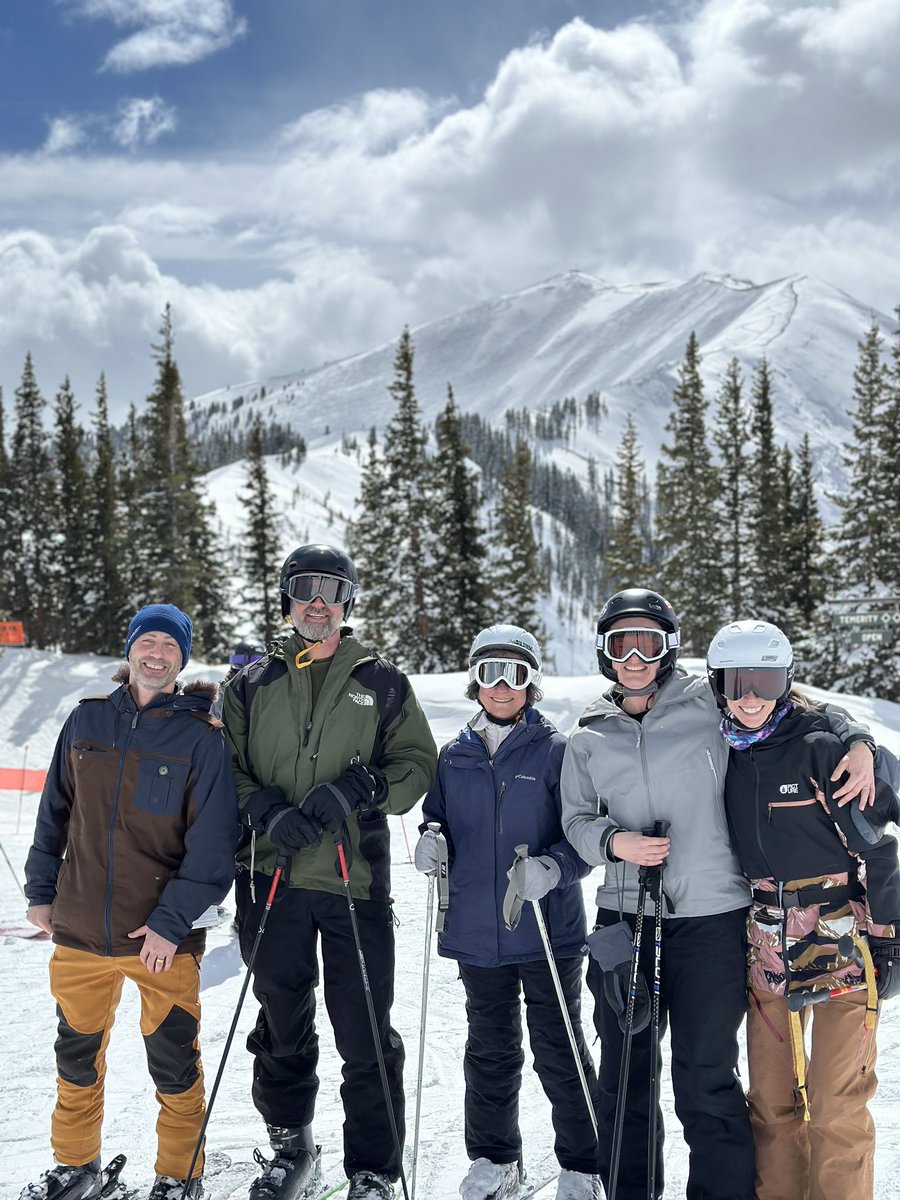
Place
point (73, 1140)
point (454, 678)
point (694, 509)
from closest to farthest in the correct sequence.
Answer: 1. point (73, 1140)
2. point (454, 678)
3. point (694, 509)

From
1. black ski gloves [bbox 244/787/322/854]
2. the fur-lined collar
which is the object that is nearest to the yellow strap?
black ski gloves [bbox 244/787/322/854]

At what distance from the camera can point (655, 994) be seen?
3553mm

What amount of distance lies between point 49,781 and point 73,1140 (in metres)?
1.51

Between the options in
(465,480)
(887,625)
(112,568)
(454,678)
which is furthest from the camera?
(112,568)

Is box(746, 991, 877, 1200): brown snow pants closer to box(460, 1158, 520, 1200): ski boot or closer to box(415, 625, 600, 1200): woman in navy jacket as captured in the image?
box(415, 625, 600, 1200): woman in navy jacket

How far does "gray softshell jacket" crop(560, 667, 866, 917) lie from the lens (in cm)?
357

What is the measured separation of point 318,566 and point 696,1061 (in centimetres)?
265

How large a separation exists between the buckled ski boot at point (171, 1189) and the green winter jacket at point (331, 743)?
128 cm

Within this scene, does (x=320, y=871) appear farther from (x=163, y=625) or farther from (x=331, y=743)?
(x=163, y=625)

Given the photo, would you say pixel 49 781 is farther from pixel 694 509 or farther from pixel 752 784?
pixel 694 509

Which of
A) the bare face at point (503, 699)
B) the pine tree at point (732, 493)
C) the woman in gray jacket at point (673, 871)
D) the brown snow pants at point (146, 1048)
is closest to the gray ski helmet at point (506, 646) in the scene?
the bare face at point (503, 699)

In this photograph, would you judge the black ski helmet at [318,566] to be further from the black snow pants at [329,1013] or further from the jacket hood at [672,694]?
the black snow pants at [329,1013]

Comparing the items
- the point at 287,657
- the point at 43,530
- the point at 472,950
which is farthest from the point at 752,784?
the point at 43,530

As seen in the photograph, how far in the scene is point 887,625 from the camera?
16234 millimetres
